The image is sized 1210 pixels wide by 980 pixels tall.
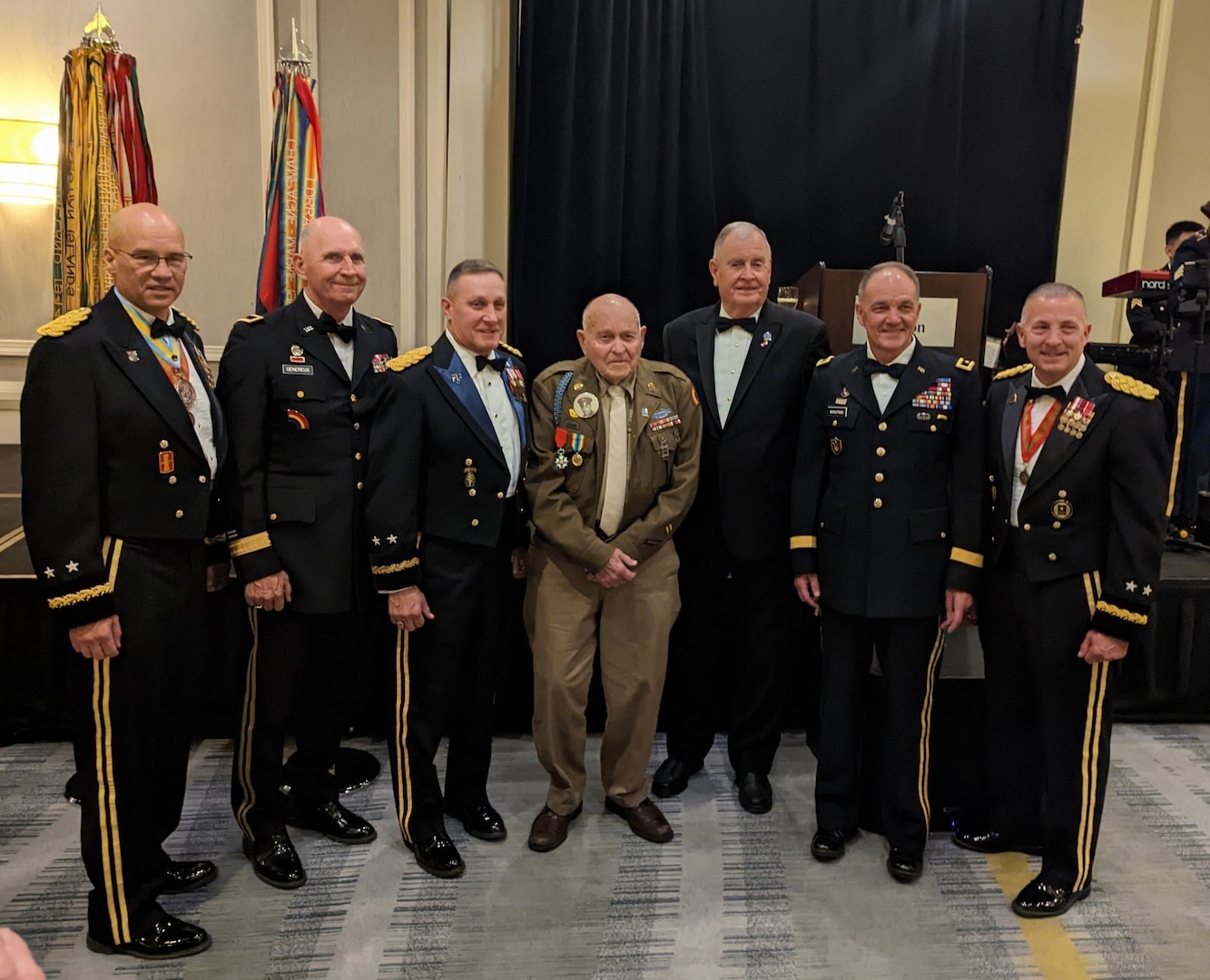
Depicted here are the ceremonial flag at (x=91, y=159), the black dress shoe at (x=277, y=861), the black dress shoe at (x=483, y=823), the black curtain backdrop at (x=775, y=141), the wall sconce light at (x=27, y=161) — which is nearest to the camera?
the black dress shoe at (x=277, y=861)

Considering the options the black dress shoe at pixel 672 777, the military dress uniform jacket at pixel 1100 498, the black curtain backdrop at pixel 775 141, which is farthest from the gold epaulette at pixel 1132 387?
the black curtain backdrop at pixel 775 141

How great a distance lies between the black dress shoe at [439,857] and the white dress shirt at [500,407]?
0.97 m

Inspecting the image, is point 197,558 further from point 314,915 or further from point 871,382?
point 871,382

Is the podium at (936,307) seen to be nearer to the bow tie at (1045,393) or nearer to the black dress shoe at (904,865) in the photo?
the bow tie at (1045,393)

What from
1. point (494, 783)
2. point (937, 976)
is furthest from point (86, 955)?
point (937, 976)

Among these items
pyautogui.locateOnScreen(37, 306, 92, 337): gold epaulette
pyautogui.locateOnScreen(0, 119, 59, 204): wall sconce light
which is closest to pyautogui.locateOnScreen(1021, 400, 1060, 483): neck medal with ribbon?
pyautogui.locateOnScreen(37, 306, 92, 337): gold epaulette

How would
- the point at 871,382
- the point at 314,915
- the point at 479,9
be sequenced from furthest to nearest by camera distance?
the point at 479,9
the point at 871,382
the point at 314,915

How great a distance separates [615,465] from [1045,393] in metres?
1.12

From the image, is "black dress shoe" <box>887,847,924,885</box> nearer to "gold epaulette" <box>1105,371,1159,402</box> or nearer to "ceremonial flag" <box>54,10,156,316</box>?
"gold epaulette" <box>1105,371,1159,402</box>

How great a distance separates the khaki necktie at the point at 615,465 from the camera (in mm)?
2508

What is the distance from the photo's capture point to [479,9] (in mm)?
4523

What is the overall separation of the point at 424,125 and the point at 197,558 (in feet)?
10.3

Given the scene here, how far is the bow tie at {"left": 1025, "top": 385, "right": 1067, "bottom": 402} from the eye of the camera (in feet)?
7.47

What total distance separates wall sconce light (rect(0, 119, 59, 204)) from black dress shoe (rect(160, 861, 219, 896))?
382cm
